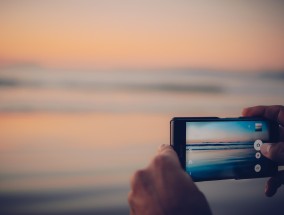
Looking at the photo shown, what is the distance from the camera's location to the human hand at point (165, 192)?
0.71m

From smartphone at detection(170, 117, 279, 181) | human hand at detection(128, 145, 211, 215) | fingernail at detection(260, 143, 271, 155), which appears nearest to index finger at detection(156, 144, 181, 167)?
human hand at detection(128, 145, 211, 215)

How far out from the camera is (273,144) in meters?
1.06

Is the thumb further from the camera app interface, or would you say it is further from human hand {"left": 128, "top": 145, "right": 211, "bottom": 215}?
human hand {"left": 128, "top": 145, "right": 211, "bottom": 215}

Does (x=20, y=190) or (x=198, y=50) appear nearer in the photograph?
(x=20, y=190)

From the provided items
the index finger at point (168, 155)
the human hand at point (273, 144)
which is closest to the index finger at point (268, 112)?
the human hand at point (273, 144)

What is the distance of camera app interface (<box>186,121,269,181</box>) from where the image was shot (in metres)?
1.00

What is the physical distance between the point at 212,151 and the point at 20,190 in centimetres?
63

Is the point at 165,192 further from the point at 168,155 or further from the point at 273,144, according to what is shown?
the point at 273,144

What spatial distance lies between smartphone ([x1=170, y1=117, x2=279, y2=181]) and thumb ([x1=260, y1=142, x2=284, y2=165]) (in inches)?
0.8

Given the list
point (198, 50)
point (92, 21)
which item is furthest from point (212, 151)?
point (92, 21)

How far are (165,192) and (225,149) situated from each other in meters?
0.37

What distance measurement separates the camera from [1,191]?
1268 millimetres

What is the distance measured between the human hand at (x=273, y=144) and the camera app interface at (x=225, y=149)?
3cm

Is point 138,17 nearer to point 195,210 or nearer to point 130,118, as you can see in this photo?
point 130,118
